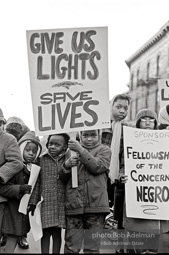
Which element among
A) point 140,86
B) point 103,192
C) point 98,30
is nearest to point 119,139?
point 103,192

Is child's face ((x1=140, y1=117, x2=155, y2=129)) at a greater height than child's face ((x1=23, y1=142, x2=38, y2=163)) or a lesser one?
greater

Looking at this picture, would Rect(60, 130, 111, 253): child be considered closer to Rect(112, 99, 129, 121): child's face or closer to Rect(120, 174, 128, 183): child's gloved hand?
Rect(120, 174, 128, 183): child's gloved hand

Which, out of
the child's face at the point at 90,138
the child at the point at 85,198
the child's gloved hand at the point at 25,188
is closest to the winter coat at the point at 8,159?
the child's gloved hand at the point at 25,188

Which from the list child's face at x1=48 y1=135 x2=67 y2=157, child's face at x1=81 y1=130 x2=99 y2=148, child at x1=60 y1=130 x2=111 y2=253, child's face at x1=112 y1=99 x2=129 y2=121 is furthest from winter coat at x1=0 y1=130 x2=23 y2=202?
child's face at x1=112 y1=99 x2=129 y2=121

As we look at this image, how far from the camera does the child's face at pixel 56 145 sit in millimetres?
4629

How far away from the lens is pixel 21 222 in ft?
15.0

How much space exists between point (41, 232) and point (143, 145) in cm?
130

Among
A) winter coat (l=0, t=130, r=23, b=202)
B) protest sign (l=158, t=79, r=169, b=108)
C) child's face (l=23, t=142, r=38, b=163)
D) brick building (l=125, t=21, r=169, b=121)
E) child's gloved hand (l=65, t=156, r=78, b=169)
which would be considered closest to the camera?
child's gloved hand (l=65, t=156, r=78, b=169)

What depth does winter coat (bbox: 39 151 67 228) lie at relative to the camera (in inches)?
175

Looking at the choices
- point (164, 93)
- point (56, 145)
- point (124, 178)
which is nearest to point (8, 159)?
point (56, 145)

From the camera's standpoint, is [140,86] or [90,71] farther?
[140,86]

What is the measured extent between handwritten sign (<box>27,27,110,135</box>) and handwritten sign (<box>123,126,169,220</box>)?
400mm

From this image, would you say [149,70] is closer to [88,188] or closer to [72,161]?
[88,188]

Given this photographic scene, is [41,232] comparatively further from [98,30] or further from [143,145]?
[98,30]
